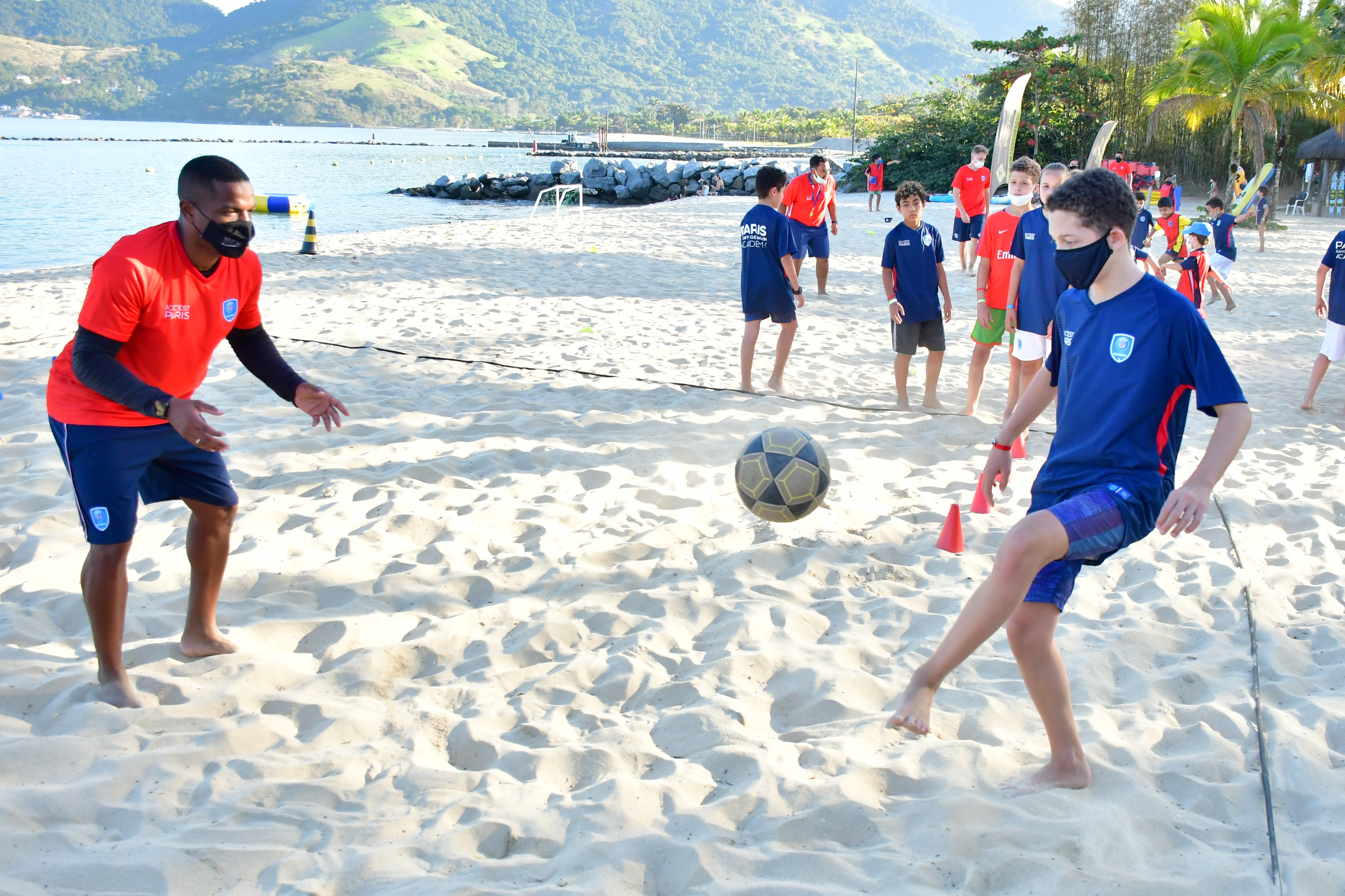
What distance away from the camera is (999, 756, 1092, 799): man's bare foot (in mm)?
2703

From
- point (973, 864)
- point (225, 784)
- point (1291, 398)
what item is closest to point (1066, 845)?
point (973, 864)

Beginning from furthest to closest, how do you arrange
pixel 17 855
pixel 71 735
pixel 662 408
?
pixel 662 408
pixel 71 735
pixel 17 855

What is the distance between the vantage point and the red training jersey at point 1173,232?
481 inches

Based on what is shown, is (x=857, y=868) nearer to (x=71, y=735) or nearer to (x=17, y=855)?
(x=17, y=855)

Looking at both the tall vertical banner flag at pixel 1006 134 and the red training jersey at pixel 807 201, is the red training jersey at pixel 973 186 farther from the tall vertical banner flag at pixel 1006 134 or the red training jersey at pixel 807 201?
the red training jersey at pixel 807 201

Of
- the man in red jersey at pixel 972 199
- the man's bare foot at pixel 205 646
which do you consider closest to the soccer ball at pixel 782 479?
the man's bare foot at pixel 205 646

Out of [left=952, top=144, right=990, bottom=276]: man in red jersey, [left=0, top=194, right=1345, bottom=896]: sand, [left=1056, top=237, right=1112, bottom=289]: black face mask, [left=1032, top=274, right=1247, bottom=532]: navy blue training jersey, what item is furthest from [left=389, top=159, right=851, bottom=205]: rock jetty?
[left=1032, top=274, right=1247, bottom=532]: navy blue training jersey

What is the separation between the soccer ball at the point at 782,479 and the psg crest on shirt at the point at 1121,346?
70.3 inches

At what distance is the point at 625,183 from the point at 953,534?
35.5 m

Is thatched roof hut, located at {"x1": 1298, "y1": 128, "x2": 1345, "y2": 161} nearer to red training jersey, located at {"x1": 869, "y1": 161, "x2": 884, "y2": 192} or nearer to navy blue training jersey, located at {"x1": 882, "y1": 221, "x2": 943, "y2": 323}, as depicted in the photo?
red training jersey, located at {"x1": 869, "y1": 161, "x2": 884, "y2": 192}

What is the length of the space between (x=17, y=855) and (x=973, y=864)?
248 centimetres

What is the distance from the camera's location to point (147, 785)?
2.72 m

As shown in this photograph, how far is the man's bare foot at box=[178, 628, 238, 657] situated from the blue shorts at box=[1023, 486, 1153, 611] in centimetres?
287

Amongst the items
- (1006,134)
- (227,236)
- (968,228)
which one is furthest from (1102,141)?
(227,236)
